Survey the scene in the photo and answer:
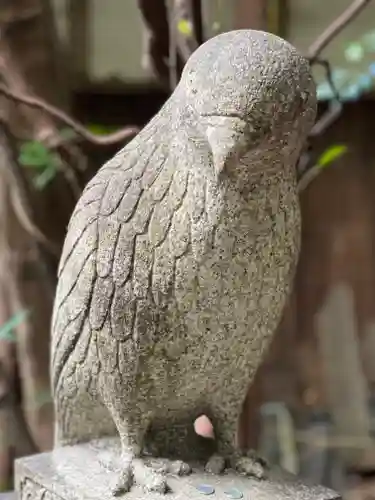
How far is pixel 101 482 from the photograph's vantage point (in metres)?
0.89

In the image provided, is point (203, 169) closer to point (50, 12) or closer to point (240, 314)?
point (240, 314)

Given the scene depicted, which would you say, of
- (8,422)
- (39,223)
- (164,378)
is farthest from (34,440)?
(164,378)

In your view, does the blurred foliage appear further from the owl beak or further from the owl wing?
the owl beak

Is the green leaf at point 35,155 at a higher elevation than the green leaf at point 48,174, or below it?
higher

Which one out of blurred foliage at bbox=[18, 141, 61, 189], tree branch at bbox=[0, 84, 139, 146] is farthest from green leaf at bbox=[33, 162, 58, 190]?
tree branch at bbox=[0, 84, 139, 146]

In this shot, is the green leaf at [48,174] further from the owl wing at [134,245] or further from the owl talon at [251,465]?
the owl talon at [251,465]

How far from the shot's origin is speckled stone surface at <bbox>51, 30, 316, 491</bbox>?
0.73m

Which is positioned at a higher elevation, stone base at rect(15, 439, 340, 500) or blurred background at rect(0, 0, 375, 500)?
blurred background at rect(0, 0, 375, 500)

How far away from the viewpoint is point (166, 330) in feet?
2.79

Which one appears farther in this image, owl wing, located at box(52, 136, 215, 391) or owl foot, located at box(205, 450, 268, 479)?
owl foot, located at box(205, 450, 268, 479)

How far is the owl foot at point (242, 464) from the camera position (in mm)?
928

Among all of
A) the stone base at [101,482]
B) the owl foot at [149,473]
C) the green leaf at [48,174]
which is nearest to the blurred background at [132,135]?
the green leaf at [48,174]

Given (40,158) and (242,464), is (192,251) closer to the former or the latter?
(242,464)

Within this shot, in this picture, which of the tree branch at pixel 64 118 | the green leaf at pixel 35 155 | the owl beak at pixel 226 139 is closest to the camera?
the owl beak at pixel 226 139
